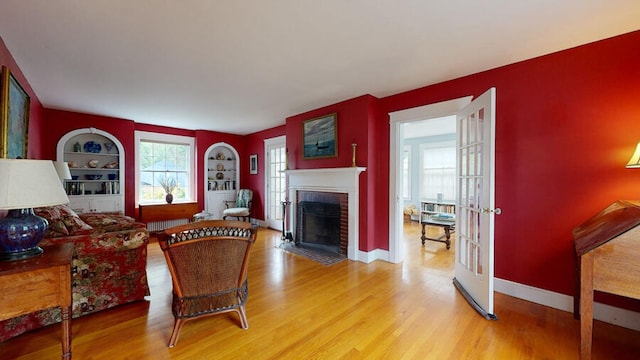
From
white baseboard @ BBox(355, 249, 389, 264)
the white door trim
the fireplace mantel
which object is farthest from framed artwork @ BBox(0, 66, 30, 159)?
the white door trim

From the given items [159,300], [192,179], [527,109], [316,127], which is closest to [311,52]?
[316,127]

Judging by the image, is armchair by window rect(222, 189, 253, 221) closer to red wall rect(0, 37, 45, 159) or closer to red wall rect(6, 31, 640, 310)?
red wall rect(0, 37, 45, 159)

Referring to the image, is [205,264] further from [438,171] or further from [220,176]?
[438,171]

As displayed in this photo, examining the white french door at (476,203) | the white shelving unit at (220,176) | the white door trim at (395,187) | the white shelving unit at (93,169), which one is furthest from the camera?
the white shelving unit at (220,176)

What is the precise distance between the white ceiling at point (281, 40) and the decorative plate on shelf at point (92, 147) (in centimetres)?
141

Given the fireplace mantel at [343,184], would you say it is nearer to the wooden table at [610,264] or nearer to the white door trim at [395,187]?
the white door trim at [395,187]

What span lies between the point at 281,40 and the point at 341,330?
7.85 feet

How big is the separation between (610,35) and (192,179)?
6.68 metres

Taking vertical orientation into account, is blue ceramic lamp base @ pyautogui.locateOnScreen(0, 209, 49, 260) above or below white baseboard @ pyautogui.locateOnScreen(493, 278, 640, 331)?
above

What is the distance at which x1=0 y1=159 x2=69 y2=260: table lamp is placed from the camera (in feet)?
4.36

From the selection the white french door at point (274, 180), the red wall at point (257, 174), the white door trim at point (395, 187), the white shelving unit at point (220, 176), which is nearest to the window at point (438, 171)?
the white door trim at point (395, 187)

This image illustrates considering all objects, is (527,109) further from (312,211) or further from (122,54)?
(122,54)

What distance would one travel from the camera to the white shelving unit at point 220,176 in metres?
6.16

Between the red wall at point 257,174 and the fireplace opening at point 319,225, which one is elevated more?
the red wall at point 257,174
